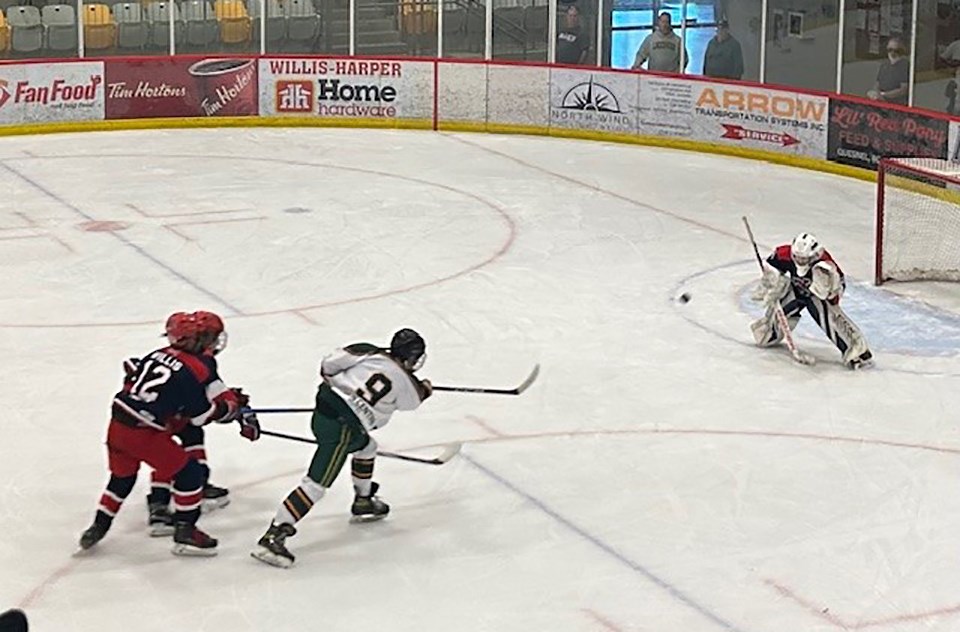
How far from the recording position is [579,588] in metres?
6.07

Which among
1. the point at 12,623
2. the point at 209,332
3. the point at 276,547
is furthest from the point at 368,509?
the point at 12,623

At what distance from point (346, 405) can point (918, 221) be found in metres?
6.29

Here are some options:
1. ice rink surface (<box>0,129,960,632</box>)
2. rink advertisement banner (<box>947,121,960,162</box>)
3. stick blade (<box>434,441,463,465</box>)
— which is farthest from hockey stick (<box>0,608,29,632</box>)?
rink advertisement banner (<box>947,121,960,162</box>)

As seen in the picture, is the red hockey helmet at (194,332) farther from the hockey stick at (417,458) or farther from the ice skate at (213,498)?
the ice skate at (213,498)

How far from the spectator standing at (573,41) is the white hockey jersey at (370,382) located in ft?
33.4

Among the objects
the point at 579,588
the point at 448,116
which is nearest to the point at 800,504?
the point at 579,588

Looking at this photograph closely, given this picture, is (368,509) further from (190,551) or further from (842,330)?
(842,330)

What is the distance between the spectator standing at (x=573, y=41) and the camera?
16047 mm

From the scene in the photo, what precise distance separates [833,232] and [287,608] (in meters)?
7.12

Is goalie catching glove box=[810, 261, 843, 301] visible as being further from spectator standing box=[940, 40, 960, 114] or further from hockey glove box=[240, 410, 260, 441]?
spectator standing box=[940, 40, 960, 114]

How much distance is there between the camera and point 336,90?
16.5 meters

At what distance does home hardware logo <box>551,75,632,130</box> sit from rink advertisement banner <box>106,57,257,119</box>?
291cm

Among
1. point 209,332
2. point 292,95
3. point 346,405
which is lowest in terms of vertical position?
point 346,405

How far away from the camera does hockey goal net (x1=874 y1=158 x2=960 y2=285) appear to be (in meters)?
10.7
